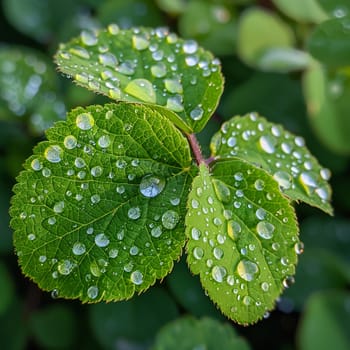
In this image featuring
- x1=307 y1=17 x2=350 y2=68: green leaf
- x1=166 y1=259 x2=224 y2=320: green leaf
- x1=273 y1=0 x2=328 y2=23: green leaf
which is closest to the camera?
x1=307 y1=17 x2=350 y2=68: green leaf

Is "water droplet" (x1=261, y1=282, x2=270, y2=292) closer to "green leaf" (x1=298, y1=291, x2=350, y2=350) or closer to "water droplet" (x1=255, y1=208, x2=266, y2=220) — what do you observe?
"water droplet" (x1=255, y1=208, x2=266, y2=220)

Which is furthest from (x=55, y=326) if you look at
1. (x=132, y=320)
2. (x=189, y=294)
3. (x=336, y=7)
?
(x=336, y=7)

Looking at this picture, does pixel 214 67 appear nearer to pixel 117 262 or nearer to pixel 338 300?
pixel 117 262

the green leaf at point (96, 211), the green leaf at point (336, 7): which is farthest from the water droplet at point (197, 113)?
the green leaf at point (336, 7)

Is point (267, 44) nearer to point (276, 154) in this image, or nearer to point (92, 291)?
point (276, 154)

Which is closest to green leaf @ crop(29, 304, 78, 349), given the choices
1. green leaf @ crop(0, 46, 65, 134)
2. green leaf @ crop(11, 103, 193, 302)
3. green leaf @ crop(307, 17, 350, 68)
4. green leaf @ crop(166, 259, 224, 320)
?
green leaf @ crop(166, 259, 224, 320)

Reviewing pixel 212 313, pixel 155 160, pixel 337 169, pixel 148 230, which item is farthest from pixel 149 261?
pixel 337 169
